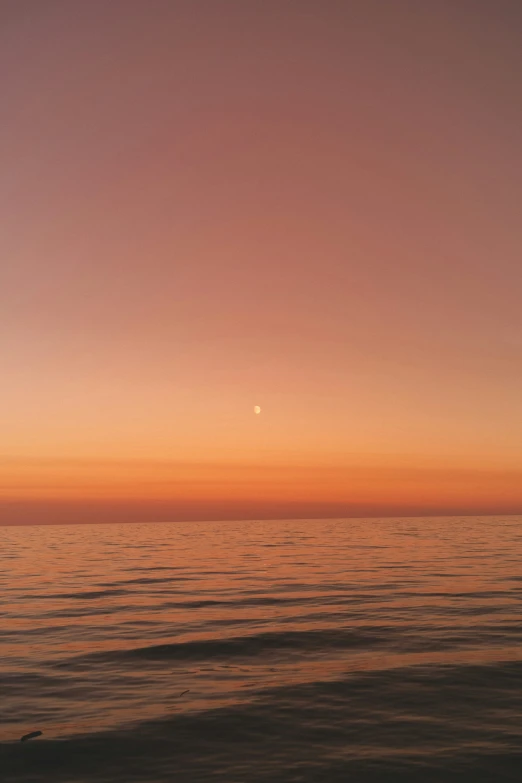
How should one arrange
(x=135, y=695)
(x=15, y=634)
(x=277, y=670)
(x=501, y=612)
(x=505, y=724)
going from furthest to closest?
(x=501, y=612) < (x=15, y=634) < (x=277, y=670) < (x=135, y=695) < (x=505, y=724)

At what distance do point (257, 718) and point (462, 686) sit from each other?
16.7 ft

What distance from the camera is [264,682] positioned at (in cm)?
1430

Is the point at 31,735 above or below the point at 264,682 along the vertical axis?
above

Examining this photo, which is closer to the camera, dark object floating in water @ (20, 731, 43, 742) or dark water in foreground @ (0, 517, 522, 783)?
dark water in foreground @ (0, 517, 522, 783)

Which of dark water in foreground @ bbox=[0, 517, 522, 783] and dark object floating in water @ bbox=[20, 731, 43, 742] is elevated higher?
dark object floating in water @ bbox=[20, 731, 43, 742]

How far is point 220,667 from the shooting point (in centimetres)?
1573

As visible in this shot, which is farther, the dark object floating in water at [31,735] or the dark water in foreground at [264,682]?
the dark object floating in water at [31,735]

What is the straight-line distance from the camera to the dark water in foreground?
1007cm

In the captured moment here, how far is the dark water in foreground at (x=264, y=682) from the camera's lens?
1007 cm

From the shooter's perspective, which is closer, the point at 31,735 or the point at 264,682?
the point at 31,735

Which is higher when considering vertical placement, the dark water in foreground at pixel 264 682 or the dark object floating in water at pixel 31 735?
the dark object floating in water at pixel 31 735

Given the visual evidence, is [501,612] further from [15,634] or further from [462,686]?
[15,634]

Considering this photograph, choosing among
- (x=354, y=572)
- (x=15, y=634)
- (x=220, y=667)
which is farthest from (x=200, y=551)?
(x=220, y=667)

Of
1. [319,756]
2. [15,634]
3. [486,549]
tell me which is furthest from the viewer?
[486,549]
